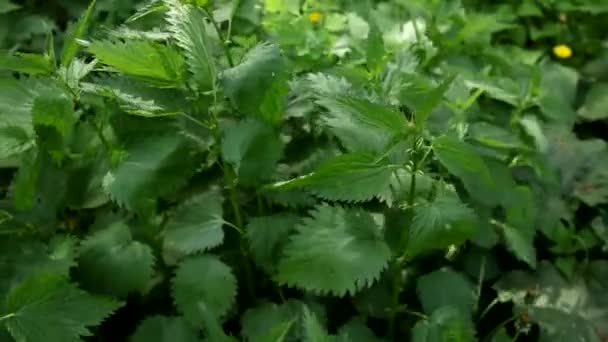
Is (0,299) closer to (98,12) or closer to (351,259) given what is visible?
(351,259)

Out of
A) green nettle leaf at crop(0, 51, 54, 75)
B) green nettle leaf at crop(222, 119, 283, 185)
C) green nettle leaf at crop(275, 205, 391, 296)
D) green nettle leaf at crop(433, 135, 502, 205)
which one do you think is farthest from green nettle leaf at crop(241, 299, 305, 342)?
green nettle leaf at crop(0, 51, 54, 75)

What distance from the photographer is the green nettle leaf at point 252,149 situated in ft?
3.46

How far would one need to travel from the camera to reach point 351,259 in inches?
40.1

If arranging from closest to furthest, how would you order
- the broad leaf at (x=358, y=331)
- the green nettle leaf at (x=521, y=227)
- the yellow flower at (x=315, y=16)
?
the broad leaf at (x=358, y=331) → the green nettle leaf at (x=521, y=227) → the yellow flower at (x=315, y=16)

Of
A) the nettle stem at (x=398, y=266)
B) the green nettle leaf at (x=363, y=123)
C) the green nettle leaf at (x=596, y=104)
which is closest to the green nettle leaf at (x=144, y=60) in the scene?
the green nettle leaf at (x=363, y=123)

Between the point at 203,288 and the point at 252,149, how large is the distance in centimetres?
23

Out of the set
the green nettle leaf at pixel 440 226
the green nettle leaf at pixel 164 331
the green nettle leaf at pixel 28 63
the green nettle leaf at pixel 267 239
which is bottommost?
the green nettle leaf at pixel 164 331

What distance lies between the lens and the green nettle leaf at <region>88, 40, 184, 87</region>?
0.93 meters

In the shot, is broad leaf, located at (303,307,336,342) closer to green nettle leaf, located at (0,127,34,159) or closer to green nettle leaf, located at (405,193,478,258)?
green nettle leaf, located at (405,193,478,258)

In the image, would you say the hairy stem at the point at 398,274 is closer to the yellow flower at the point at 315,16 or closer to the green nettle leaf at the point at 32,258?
the green nettle leaf at the point at 32,258

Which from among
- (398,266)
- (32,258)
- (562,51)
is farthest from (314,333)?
(562,51)

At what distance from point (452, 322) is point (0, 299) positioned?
0.70 m

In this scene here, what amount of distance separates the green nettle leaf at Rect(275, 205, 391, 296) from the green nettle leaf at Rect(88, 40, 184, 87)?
296 millimetres

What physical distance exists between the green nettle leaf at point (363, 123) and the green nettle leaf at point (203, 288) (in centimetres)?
28
